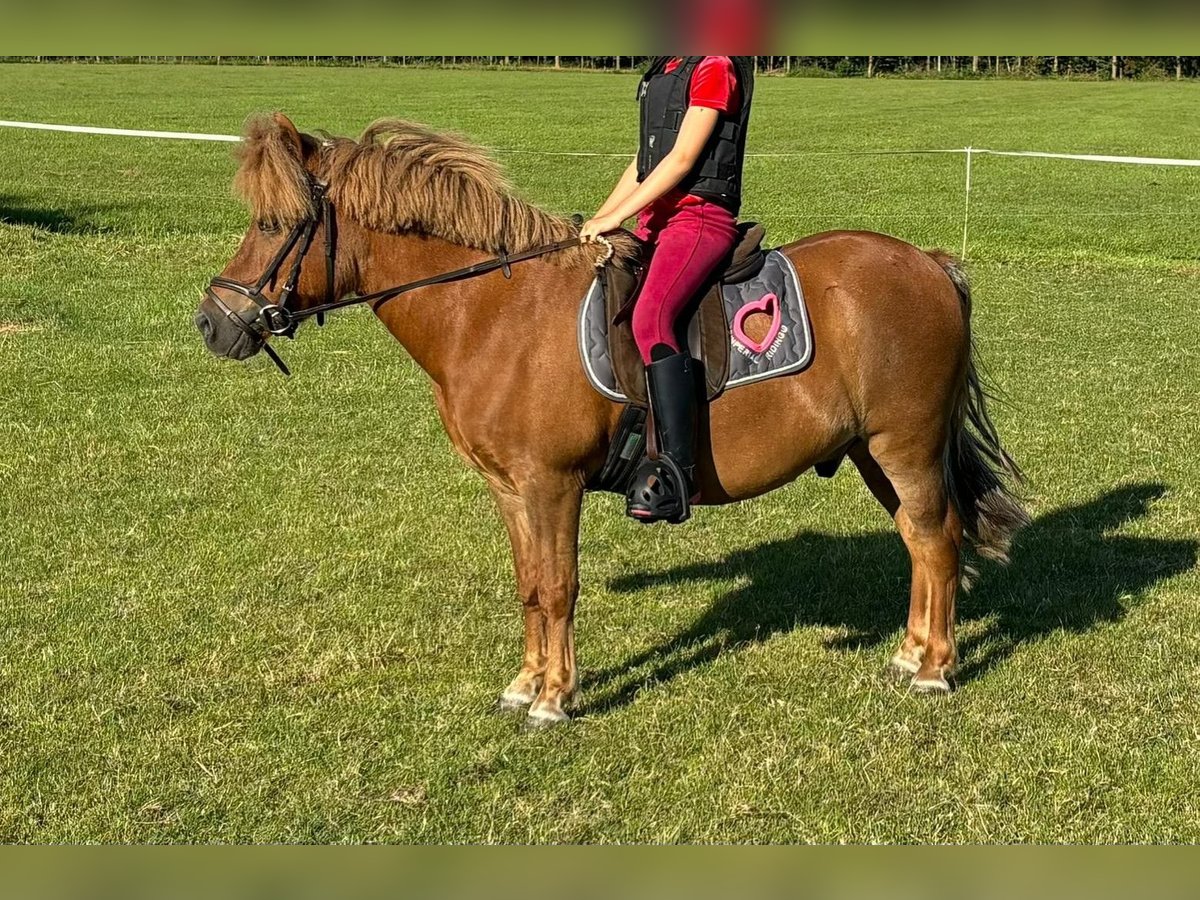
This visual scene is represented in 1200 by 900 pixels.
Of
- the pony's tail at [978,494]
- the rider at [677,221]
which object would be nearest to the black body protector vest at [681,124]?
the rider at [677,221]

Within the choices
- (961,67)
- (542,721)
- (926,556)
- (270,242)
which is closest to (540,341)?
(270,242)

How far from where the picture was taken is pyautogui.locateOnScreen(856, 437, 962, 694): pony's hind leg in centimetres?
560

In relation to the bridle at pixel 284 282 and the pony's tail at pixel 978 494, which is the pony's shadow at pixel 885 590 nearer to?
the pony's tail at pixel 978 494

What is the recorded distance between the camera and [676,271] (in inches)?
195

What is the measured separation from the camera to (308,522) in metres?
7.95

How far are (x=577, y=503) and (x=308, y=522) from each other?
10.7 feet

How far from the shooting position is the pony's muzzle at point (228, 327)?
16.0 feet

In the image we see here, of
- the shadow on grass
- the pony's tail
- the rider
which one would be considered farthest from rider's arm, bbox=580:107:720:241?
the shadow on grass

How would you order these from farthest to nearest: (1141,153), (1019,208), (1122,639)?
1. (1141,153)
2. (1019,208)
3. (1122,639)

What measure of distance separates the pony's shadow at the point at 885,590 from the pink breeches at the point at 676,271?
68.0 inches

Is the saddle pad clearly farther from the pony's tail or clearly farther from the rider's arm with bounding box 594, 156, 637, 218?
the pony's tail

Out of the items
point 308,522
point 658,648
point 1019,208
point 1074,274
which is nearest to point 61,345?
point 308,522

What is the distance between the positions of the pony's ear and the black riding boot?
158 centimetres

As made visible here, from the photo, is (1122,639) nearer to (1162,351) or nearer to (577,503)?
(577,503)
